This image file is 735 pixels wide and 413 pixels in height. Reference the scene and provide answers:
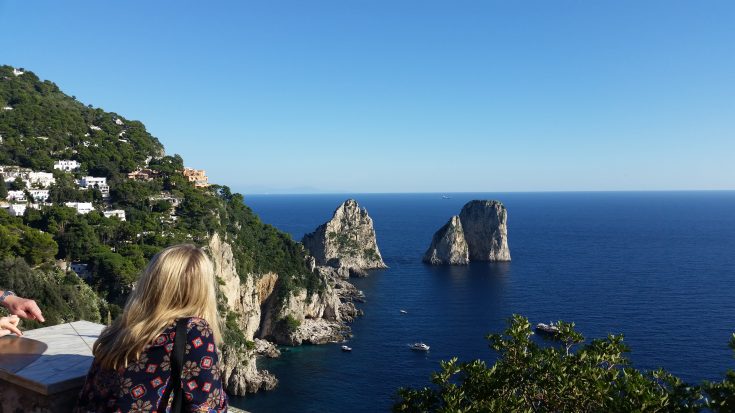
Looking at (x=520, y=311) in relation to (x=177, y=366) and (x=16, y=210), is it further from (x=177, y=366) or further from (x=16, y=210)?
(x=177, y=366)

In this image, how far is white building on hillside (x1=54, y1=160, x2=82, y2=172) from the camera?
4706cm

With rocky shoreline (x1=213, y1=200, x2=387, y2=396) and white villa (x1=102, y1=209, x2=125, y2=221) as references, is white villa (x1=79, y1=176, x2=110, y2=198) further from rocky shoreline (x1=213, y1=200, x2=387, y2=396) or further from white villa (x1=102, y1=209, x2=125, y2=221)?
rocky shoreline (x1=213, y1=200, x2=387, y2=396)

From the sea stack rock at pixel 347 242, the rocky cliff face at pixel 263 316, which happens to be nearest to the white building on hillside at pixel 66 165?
the rocky cliff face at pixel 263 316

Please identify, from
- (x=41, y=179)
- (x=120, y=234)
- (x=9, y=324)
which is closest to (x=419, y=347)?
(x=120, y=234)

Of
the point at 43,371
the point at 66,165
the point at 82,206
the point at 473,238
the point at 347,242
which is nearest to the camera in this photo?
the point at 43,371

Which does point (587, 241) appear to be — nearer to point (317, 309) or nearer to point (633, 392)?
point (317, 309)

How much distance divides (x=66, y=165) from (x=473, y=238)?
70319 mm

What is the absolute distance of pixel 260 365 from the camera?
128 feet

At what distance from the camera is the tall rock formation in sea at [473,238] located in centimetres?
8962

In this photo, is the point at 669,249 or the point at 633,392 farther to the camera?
the point at 669,249

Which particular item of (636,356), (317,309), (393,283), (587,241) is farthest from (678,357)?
(587,241)

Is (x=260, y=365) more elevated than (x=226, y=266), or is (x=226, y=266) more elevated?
(x=226, y=266)

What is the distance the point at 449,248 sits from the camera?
89.4 m

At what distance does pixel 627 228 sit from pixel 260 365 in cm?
13128
